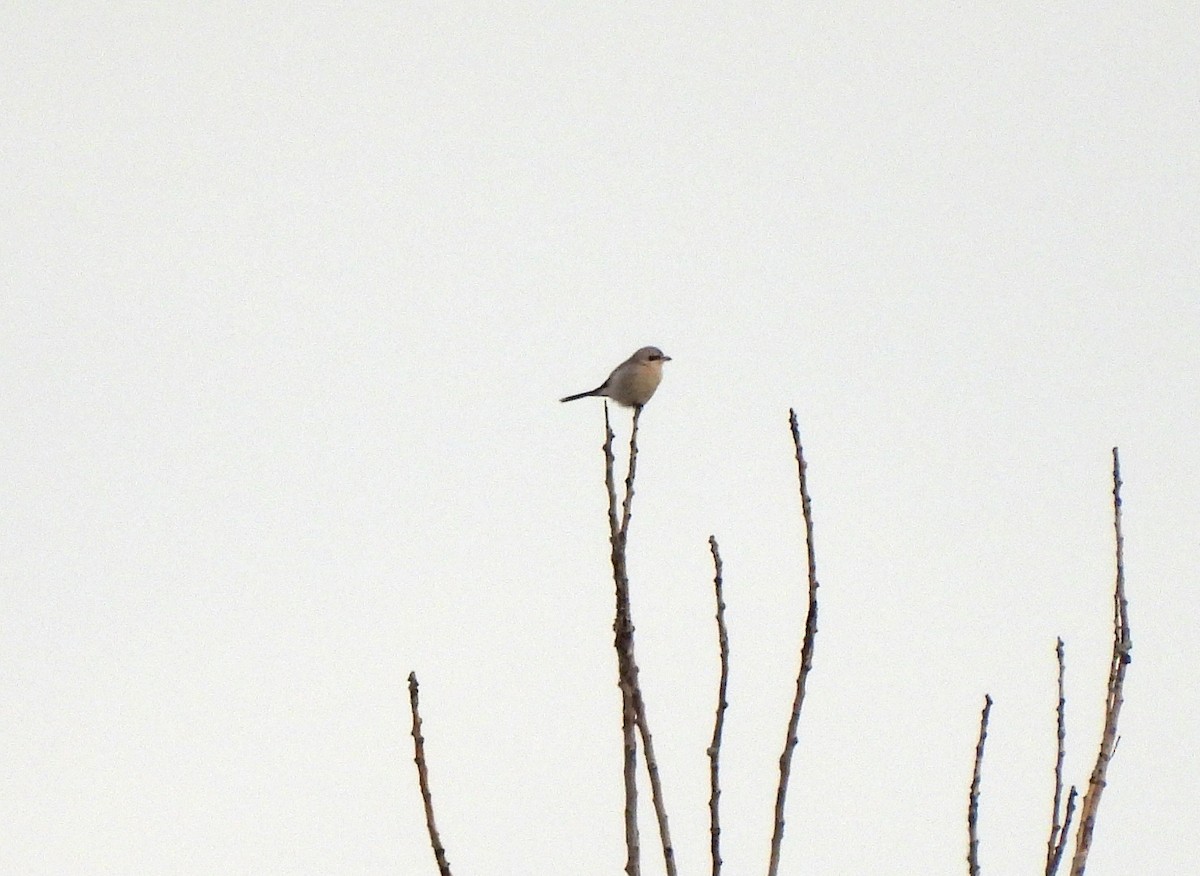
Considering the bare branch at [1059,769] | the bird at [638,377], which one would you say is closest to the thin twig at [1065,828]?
the bare branch at [1059,769]

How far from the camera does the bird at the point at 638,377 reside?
8.84 m

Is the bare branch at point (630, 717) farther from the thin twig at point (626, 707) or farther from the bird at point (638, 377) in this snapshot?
the bird at point (638, 377)

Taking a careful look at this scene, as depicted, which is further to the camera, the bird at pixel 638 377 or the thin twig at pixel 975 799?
the bird at pixel 638 377

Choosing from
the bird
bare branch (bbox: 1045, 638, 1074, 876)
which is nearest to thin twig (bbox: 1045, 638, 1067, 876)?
bare branch (bbox: 1045, 638, 1074, 876)

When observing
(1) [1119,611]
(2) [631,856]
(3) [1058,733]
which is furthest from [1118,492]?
(2) [631,856]

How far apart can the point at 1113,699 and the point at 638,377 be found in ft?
20.9

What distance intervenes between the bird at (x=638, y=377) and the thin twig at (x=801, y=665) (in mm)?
6155

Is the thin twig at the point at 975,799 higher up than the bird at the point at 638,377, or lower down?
lower down

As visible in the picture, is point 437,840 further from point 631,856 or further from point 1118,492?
point 1118,492

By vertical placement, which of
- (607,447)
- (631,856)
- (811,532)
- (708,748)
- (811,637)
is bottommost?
(631,856)

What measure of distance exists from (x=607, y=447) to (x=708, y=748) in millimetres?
838

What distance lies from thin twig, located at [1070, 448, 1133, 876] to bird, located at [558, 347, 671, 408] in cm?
618

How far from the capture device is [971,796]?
247 cm

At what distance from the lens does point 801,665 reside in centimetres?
253
